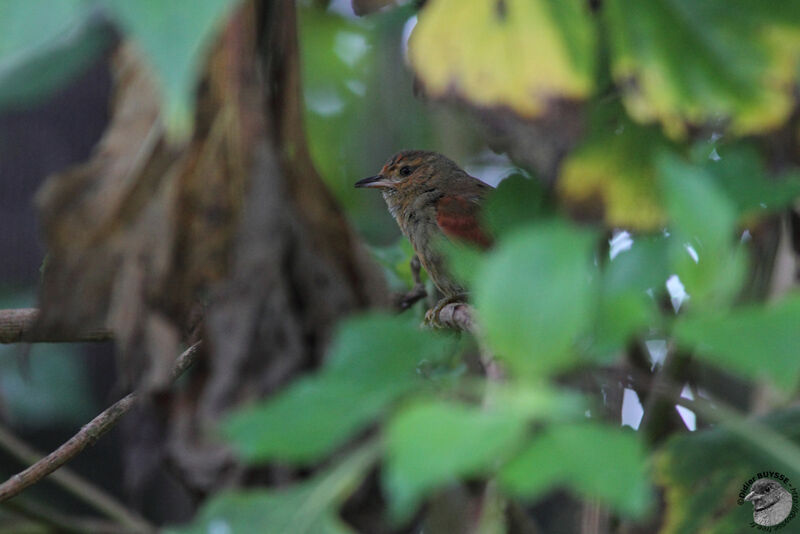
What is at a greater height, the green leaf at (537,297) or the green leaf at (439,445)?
the green leaf at (537,297)

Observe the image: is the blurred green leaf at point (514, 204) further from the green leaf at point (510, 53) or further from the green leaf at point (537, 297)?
the green leaf at point (537, 297)

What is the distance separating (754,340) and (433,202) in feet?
13.8

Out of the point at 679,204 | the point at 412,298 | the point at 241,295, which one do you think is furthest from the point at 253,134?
the point at 412,298

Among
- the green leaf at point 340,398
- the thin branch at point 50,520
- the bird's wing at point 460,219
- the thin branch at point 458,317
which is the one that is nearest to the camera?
the green leaf at point 340,398

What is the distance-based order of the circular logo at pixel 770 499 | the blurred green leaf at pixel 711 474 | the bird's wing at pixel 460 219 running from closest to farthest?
the blurred green leaf at pixel 711 474
the circular logo at pixel 770 499
the bird's wing at pixel 460 219

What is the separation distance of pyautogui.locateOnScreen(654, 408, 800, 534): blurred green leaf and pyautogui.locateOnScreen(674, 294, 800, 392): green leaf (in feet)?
1.78

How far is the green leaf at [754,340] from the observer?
2.87ft

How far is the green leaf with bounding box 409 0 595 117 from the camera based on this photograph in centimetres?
124

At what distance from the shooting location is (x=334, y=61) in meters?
6.19

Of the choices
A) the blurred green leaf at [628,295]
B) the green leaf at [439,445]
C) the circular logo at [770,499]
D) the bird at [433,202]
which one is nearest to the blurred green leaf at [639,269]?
the blurred green leaf at [628,295]

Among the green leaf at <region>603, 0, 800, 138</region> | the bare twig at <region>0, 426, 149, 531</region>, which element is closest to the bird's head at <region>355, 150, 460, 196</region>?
the bare twig at <region>0, 426, 149, 531</region>

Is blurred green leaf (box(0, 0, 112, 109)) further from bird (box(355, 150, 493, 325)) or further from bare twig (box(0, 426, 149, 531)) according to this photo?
bird (box(355, 150, 493, 325))

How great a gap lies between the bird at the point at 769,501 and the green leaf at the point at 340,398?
1.06 metres

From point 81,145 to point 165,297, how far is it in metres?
4.78
